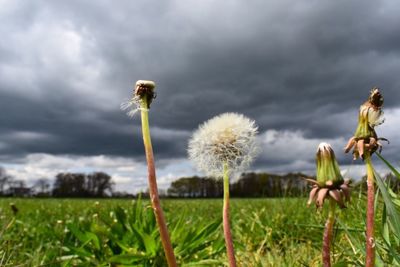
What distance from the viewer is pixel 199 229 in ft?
13.5

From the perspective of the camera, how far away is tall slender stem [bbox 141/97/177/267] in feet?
5.79

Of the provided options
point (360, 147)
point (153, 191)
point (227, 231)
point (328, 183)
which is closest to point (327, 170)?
point (328, 183)

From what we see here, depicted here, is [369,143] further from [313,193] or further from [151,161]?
[151,161]

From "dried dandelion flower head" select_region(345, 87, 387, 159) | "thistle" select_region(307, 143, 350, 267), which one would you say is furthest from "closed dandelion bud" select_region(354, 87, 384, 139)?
"thistle" select_region(307, 143, 350, 267)

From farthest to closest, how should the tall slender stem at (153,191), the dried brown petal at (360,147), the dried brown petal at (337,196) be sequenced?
the tall slender stem at (153,191), the dried brown petal at (360,147), the dried brown petal at (337,196)

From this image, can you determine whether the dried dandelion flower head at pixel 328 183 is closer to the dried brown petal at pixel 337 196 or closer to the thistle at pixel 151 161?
the dried brown petal at pixel 337 196

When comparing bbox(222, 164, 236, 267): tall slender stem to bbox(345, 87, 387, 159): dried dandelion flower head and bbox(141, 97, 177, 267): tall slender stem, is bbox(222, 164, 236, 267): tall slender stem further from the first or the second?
bbox(345, 87, 387, 159): dried dandelion flower head

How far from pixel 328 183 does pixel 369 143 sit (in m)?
0.25

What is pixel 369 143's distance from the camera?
163cm


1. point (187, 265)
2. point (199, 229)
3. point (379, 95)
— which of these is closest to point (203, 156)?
point (379, 95)

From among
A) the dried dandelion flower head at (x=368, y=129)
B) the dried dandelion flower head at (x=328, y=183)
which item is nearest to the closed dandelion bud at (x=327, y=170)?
the dried dandelion flower head at (x=328, y=183)

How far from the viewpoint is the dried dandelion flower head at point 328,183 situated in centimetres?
149

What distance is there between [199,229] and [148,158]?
245cm

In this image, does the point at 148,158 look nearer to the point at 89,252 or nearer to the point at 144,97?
the point at 144,97
